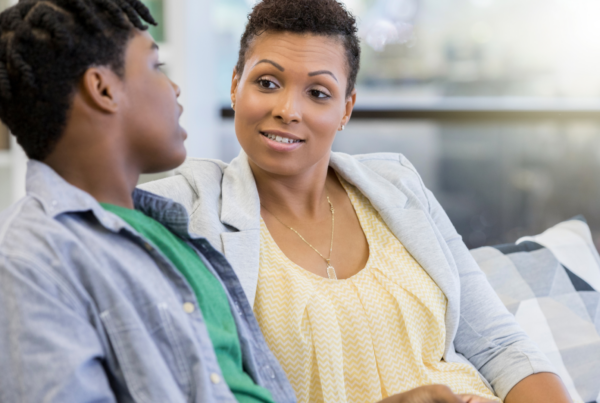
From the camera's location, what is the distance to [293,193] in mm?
1367

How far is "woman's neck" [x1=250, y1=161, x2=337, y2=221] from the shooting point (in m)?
1.34

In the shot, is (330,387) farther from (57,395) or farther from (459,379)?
(57,395)

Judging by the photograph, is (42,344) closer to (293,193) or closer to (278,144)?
(278,144)

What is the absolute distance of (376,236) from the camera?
1.35 meters

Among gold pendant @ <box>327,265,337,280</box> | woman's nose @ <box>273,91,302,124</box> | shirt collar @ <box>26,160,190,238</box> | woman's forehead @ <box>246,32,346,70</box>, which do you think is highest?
woman's forehead @ <box>246,32,346,70</box>

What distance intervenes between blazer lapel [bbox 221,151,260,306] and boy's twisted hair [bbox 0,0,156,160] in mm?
441

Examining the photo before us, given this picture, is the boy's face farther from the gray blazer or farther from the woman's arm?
the woman's arm

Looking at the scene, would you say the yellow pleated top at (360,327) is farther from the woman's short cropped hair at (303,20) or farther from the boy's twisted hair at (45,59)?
the boy's twisted hair at (45,59)

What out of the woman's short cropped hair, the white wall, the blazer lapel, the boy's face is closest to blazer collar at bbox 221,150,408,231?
the blazer lapel

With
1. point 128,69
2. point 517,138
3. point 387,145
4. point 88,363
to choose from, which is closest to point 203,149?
point 387,145

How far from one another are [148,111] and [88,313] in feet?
0.95

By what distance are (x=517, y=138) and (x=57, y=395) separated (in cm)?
266

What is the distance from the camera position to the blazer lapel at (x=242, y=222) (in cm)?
112

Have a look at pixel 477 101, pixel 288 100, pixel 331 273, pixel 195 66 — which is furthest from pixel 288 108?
pixel 477 101
